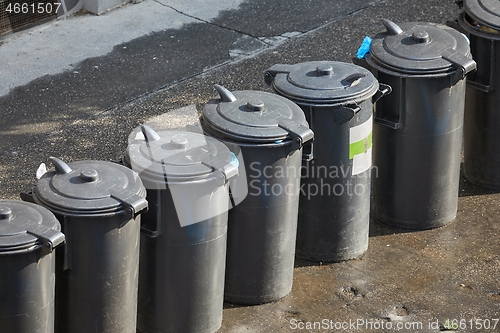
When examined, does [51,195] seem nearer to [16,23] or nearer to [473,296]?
[473,296]

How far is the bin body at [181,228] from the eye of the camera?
4.73 m

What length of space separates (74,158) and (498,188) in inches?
123

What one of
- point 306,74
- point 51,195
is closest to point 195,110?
point 306,74

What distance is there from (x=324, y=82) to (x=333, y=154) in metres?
0.43

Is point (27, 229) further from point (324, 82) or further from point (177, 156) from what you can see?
point (324, 82)

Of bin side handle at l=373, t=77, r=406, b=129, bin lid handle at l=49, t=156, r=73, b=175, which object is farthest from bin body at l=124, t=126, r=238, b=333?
bin side handle at l=373, t=77, r=406, b=129

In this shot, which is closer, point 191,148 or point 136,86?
point 191,148

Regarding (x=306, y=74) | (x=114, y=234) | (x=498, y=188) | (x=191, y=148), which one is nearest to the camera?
(x=114, y=234)

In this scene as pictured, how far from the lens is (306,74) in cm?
566

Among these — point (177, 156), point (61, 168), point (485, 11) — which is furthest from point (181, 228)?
point (485, 11)

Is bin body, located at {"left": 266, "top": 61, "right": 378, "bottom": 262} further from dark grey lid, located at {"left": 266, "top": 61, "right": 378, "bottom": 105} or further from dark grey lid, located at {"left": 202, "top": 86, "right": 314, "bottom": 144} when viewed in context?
dark grey lid, located at {"left": 202, "top": 86, "right": 314, "bottom": 144}

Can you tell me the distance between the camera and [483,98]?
6609 mm

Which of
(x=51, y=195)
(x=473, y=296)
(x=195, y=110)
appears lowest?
(x=473, y=296)

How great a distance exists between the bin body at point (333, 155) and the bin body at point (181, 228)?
0.77 meters
